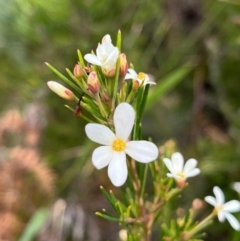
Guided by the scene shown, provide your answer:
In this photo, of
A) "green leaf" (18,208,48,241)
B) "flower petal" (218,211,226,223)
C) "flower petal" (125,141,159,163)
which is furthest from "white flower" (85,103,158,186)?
"green leaf" (18,208,48,241)

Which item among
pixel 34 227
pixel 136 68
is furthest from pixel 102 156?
pixel 136 68

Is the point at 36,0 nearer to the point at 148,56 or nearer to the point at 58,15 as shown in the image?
the point at 58,15

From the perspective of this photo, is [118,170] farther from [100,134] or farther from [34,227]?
[34,227]

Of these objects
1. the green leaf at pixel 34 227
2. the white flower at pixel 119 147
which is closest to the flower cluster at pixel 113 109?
the white flower at pixel 119 147

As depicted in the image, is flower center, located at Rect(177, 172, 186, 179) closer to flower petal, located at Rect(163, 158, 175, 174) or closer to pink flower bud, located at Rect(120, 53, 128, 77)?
flower petal, located at Rect(163, 158, 175, 174)

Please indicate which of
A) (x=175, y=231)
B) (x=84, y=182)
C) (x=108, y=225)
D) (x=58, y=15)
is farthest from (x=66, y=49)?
(x=175, y=231)

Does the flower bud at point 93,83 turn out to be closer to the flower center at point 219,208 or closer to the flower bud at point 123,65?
the flower bud at point 123,65
